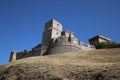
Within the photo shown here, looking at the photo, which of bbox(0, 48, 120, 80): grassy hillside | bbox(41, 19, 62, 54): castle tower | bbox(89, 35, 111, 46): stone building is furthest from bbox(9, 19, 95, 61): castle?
bbox(0, 48, 120, 80): grassy hillside

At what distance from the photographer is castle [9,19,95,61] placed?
4228 cm

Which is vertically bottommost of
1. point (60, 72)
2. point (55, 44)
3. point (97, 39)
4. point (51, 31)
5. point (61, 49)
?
point (60, 72)

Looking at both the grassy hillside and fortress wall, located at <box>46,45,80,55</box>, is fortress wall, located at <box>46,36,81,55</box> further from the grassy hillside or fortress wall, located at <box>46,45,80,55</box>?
the grassy hillside

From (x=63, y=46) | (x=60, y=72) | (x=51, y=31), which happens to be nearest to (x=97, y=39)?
(x=51, y=31)

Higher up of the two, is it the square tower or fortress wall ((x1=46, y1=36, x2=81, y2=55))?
the square tower

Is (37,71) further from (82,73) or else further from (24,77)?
(82,73)

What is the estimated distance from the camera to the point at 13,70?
23.3 m

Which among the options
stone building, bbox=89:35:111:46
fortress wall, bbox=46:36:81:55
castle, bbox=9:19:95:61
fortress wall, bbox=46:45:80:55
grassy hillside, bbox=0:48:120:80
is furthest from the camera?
stone building, bbox=89:35:111:46

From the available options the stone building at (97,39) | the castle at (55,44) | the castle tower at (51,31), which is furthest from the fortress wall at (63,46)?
the stone building at (97,39)

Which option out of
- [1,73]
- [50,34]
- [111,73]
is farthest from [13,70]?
[50,34]

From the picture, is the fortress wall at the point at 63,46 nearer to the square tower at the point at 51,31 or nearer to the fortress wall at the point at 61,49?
the fortress wall at the point at 61,49

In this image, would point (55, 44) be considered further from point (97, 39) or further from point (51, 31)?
point (97, 39)

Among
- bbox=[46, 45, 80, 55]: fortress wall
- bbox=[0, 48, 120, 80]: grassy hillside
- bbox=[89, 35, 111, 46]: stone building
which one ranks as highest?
bbox=[89, 35, 111, 46]: stone building

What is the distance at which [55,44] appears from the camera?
140 feet
